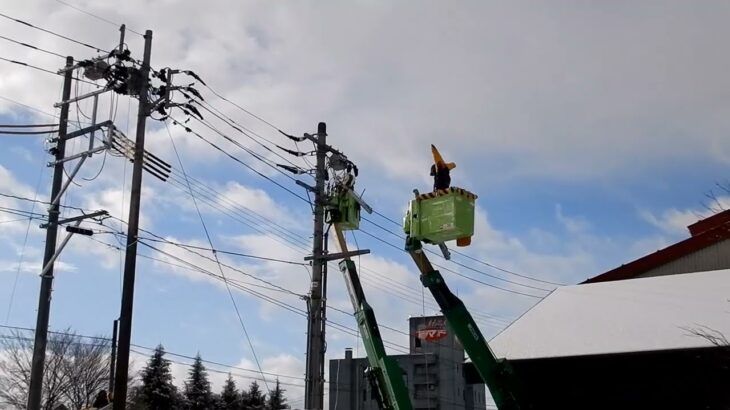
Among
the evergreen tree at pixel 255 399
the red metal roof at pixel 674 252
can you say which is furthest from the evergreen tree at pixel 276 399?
the red metal roof at pixel 674 252

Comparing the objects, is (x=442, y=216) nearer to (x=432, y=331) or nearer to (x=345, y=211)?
(x=345, y=211)

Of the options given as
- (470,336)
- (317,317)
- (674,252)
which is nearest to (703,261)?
(674,252)

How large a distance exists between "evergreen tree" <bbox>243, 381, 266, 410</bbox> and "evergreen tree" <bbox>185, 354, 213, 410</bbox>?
371 centimetres

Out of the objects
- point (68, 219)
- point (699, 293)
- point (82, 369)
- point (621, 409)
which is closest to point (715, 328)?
point (699, 293)

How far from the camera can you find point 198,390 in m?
62.0

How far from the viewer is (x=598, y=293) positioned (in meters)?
24.4

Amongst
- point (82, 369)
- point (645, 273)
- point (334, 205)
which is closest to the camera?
point (334, 205)

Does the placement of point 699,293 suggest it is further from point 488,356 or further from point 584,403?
point 488,356

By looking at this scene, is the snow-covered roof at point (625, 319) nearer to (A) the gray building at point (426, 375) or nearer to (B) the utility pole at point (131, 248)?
(B) the utility pole at point (131, 248)

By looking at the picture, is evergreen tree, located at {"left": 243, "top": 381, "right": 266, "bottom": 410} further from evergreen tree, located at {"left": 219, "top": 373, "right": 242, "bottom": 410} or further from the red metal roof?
the red metal roof

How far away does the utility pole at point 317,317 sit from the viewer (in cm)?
1998

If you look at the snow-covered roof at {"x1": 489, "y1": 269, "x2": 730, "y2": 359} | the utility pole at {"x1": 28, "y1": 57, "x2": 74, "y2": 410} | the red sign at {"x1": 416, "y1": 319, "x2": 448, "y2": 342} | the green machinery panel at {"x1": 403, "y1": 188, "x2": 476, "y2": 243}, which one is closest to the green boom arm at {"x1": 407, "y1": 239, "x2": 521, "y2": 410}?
the green machinery panel at {"x1": 403, "y1": 188, "x2": 476, "y2": 243}

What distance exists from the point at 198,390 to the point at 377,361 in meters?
47.7

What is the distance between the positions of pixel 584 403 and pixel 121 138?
14945 millimetres
